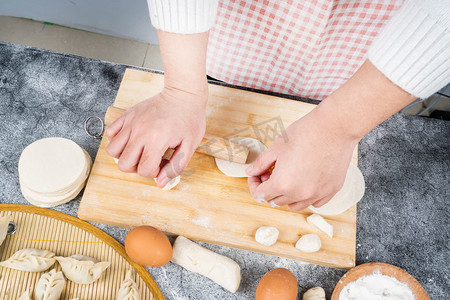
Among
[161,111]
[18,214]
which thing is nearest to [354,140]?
[161,111]

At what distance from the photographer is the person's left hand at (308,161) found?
756 mm

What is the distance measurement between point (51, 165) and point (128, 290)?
1.13ft

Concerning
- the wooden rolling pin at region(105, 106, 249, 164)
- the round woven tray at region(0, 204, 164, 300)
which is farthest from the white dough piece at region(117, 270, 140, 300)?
the wooden rolling pin at region(105, 106, 249, 164)

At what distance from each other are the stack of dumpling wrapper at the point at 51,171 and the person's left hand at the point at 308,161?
0.45 m

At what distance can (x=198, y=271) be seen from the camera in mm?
860

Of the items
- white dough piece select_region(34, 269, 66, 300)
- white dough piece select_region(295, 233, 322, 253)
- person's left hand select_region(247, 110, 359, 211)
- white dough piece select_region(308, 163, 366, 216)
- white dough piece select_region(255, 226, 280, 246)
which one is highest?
person's left hand select_region(247, 110, 359, 211)

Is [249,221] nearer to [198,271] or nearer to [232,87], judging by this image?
[198,271]

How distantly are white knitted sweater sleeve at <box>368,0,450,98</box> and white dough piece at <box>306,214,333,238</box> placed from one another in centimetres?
38

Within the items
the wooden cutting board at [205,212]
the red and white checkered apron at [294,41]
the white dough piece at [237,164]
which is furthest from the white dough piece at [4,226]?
the red and white checkered apron at [294,41]

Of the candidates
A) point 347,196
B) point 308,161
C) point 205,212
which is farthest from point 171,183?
point 347,196

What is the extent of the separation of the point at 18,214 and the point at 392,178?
3.30ft

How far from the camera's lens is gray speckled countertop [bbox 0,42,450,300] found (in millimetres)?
900

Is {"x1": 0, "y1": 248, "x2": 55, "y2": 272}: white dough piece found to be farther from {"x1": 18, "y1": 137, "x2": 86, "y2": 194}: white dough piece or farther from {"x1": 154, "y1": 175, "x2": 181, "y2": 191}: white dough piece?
{"x1": 154, "y1": 175, "x2": 181, "y2": 191}: white dough piece

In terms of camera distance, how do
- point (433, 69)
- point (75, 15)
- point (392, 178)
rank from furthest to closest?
point (75, 15) → point (392, 178) → point (433, 69)
